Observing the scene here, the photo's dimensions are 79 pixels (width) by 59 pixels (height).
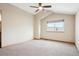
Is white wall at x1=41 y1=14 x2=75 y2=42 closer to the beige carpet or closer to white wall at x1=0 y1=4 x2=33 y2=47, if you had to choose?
white wall at x1=0 y1=4 x2=33 y2=47

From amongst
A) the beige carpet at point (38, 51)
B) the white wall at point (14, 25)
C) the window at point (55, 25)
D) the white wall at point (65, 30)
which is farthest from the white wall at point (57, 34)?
the beige carpet at point (38, 51)

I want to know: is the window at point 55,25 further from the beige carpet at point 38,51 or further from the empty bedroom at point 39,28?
the beige carpet at point 38,51

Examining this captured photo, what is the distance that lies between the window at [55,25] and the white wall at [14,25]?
1577 mm

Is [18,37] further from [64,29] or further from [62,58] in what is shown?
[62,58]

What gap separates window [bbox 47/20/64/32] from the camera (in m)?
7.18

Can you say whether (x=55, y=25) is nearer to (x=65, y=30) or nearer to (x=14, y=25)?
(x=65, y=30)

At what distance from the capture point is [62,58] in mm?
805

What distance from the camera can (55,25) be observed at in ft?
25.1

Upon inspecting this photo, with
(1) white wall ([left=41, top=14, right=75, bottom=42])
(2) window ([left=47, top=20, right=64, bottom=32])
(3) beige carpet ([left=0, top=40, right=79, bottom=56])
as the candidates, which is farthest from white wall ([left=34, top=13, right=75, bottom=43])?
(3) beige carpet ([left=0, top=40, right=79, bottom=56])

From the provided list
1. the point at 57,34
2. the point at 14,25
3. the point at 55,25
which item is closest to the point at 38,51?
the point at 14,25

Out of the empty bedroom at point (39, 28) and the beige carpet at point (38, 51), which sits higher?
the empty bedroom at point (39, 28)

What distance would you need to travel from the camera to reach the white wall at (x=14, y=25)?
16.4ft

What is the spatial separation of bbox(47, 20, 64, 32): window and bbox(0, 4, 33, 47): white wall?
1.58 m

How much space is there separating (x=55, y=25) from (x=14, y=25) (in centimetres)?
335
